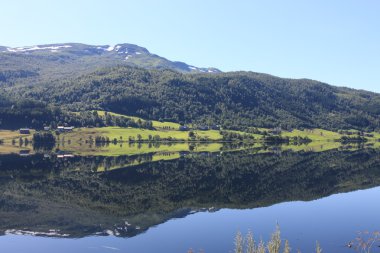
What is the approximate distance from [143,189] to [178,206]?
1625 cm

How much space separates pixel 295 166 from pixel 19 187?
244 ft

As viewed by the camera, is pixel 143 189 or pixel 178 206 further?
pixel 143 189

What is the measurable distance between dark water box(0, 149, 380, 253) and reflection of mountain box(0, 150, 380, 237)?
19cm

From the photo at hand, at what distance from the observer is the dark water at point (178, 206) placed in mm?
46406

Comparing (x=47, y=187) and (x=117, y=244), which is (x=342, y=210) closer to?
(x=117, y=244)

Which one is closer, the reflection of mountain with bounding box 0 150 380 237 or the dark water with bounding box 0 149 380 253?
the dark water with bounding box 0 149 380 253

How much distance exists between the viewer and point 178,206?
65.5 metres

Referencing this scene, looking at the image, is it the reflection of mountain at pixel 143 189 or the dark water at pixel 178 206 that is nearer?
the dark water at pixel 178 206

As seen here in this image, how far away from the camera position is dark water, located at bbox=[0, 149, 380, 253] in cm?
4641

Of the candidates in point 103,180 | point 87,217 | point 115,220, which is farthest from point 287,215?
point 103,180

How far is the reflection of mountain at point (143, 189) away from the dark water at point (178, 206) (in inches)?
7.6

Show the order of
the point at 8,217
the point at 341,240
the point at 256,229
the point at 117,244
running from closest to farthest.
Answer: the point at 117,244
the point at 341,240
the point at 256,229
the point at 8,217

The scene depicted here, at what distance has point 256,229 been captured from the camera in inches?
2055

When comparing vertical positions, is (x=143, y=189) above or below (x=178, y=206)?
above
